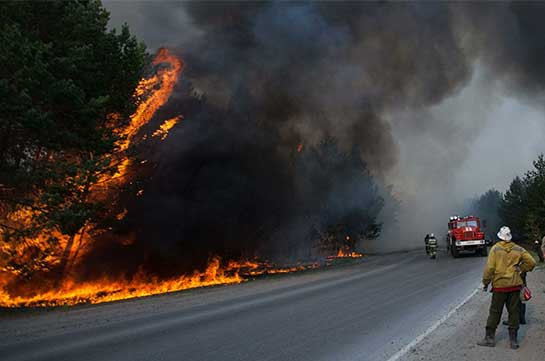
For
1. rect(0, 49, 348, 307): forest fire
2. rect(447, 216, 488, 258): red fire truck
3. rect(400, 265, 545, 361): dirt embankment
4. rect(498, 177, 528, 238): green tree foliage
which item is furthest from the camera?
rect(498, 177, 528, 238): green tree foliage

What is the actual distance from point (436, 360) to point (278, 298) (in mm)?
6665

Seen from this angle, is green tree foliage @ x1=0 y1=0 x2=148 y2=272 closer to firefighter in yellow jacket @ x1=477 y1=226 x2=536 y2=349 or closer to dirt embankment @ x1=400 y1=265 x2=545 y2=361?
dirt embankment @ x1=400 y1=265 x2=545 y2=361

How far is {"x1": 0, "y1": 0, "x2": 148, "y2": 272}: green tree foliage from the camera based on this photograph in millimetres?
10188

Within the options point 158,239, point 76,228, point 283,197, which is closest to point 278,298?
point 76,228

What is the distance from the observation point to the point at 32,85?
1019 cm

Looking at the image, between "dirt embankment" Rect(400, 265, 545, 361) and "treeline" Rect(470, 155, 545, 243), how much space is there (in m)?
24.4

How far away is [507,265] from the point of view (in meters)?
6.05

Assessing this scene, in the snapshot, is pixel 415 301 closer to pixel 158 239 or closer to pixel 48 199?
pixel 48 199

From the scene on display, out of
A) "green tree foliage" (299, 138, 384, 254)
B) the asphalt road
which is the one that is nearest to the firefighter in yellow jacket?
the asphalt road

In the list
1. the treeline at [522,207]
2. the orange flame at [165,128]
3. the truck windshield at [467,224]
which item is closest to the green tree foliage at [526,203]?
the treeline at [522,207]

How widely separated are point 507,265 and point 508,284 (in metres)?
0.25

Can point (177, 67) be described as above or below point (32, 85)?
above

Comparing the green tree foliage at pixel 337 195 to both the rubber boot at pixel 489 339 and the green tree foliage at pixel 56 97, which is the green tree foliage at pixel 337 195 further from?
the rubber boot at pixel 489 339

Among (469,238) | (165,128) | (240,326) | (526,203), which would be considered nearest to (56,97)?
(240,326)
